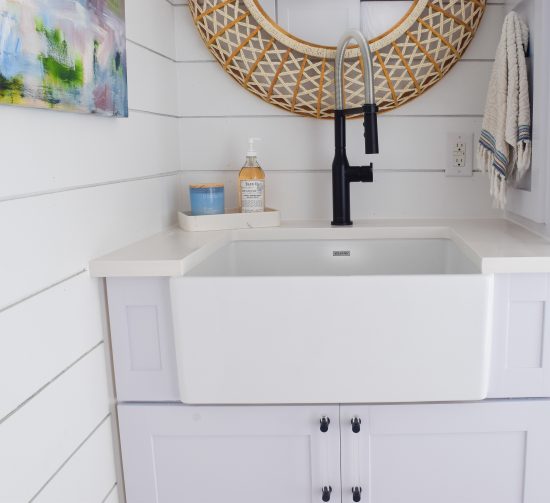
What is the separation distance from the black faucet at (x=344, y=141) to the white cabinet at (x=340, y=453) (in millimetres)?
556

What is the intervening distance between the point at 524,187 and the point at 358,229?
15.3 inches

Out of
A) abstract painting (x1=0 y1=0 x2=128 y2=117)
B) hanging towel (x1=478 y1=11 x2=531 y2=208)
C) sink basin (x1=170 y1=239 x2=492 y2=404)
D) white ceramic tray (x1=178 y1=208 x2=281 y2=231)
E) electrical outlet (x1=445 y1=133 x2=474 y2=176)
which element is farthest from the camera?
electrical outlet (x1=445 y1=133 x2=474 y2=176)

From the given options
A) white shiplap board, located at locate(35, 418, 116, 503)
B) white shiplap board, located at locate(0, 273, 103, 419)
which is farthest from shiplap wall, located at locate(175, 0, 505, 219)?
white shiplap board, located at locate(35, 418, 116, 503)

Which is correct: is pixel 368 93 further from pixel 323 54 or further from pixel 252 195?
pixel 252 195

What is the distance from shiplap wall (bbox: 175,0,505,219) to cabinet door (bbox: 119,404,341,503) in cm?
67

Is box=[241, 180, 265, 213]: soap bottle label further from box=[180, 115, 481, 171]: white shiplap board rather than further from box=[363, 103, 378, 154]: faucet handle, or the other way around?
box=[363, 103, 378, 154]: faucet handle

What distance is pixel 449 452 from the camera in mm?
1097

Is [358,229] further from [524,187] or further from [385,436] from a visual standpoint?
[385,436]

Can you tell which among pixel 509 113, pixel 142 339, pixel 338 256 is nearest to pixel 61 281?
pixel 142 339

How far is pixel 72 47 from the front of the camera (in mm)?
938

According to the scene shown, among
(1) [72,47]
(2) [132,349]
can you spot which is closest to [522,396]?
(2) [132,349]

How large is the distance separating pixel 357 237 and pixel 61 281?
755 millimetres

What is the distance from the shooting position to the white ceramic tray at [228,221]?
1427 millimetres

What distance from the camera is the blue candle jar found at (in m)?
1.44
